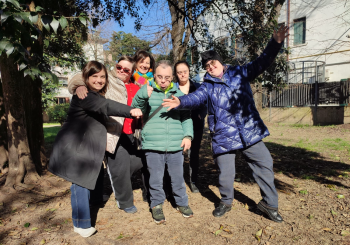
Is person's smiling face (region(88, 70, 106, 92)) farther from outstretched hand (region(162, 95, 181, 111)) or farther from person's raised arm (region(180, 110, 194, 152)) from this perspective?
person's raised arm (region(180, 110, 194, 152))

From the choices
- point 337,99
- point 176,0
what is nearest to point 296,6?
point 337,99

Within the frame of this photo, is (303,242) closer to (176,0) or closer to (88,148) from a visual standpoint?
(88,148)

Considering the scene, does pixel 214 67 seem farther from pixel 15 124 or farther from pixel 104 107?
pixel 15 124

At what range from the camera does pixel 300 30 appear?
17078 mm

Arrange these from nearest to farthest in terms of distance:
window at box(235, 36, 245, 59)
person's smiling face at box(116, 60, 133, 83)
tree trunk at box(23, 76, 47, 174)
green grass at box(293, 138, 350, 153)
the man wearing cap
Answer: the man wearing cap, person's smiling face at box(116, 60, 133, 83), tree trunk at box(23, 76, 47, 174), window at box(235, 36, 245, 59), green grass at box(293, 138, 350, 153)

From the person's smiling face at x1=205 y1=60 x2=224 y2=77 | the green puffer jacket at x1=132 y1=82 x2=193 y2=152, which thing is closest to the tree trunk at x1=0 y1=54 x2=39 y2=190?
the green puffer jacket at x1=132 y1=82 x2=193 y2=152

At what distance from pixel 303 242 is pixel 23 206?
370cm

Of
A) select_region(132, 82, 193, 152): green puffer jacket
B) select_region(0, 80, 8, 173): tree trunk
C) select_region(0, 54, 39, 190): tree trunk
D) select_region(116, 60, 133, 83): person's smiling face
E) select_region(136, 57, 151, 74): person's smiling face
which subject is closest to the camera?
select_region(132, 82, 193, 152): green puffer jacket

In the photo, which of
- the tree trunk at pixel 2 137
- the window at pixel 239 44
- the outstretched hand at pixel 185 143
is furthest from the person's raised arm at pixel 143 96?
the window at pixel 239 44

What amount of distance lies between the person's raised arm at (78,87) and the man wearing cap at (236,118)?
879 millimetres

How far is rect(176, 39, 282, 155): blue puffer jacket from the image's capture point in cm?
299

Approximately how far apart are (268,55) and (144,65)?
161cm

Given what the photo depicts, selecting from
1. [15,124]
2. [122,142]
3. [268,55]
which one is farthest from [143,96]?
[15,124]

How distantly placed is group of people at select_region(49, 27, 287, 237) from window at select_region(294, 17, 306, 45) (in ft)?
53.8
